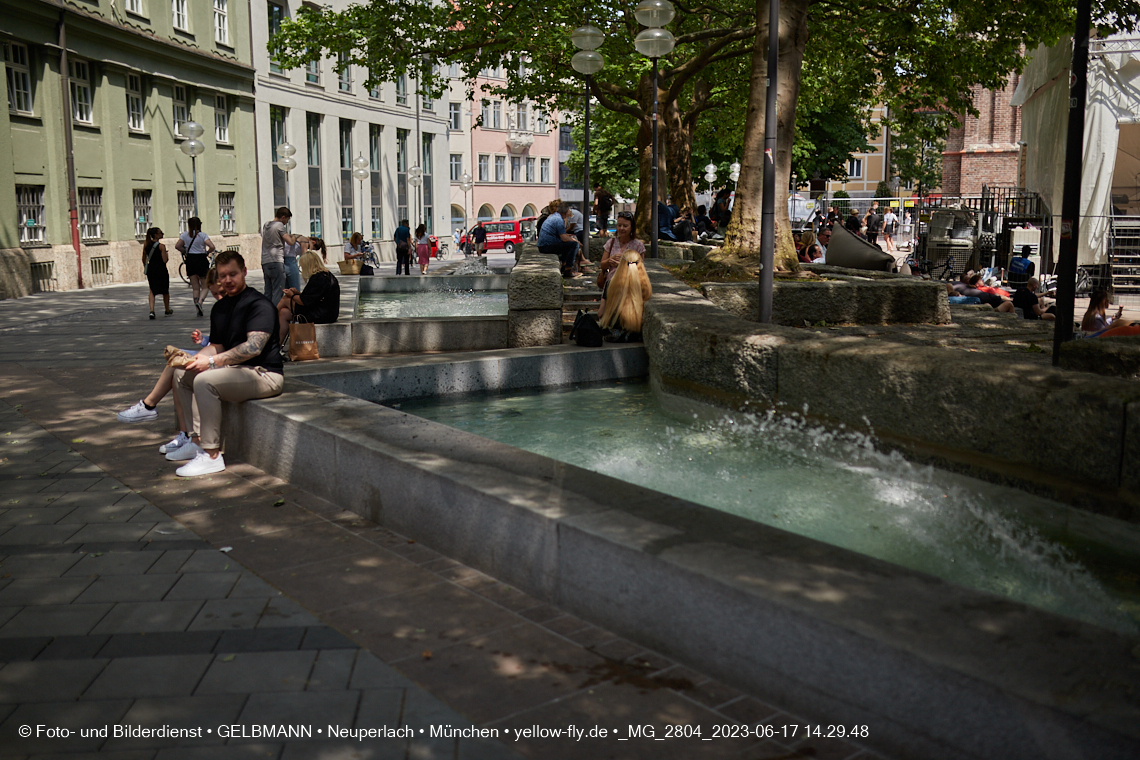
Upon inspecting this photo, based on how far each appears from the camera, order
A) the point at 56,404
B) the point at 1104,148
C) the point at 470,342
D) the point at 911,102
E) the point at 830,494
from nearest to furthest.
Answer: the point at 830,494, the point at 56,404, the point at 470,342, the point at 911,102, the point at 1104,148

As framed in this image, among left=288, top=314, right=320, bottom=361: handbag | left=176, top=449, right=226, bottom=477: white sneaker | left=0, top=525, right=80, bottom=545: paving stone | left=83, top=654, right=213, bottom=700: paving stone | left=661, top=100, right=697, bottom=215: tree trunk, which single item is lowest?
left=83, top=654, right=213, bottom=700: paving stone

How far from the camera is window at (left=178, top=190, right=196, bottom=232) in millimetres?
32269

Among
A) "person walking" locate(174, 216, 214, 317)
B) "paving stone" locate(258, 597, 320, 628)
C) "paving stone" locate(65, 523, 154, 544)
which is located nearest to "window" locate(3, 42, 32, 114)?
"person walking" locate(174, 216, 214, 317)

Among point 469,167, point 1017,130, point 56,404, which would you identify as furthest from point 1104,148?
point 469,167

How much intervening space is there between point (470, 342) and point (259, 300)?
5.14 meters

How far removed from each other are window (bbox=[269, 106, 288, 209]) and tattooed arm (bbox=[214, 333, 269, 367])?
108ft

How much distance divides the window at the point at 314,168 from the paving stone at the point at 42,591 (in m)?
37.6

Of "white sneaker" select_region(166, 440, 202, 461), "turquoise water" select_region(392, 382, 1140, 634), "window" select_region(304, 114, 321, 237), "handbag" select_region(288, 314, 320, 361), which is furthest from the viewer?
"window" select_region(304, 114, 321, 237)

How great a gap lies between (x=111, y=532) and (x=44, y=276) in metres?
21.7

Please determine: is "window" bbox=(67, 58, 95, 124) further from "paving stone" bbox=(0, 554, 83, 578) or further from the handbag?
"paving stone" bbox=(0, 554, 83, 578)

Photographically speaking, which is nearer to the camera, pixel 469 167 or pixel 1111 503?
pixel 1111 503

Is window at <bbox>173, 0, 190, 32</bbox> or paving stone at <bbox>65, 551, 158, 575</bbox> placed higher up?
window at <bbox>173, 0, 190, 32</bbox>

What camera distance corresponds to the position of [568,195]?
91.6 m

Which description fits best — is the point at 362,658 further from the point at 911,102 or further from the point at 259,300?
→ the point at 911,102
